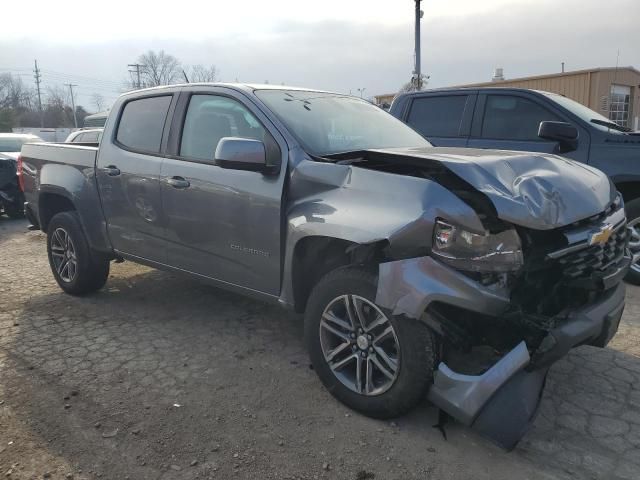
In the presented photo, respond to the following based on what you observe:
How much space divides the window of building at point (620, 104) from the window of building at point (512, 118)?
37.9 ft

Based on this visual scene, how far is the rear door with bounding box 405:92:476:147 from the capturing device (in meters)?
6.15

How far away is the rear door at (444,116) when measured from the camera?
6.15m

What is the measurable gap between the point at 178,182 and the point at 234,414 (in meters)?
1.74

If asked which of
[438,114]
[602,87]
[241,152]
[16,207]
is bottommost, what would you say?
[16,207]

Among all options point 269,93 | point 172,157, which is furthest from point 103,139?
point 269,93

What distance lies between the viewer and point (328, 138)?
143 inches

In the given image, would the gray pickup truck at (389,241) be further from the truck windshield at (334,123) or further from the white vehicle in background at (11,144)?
the white vehicle in background at (11,144)

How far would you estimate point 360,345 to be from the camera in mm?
2986

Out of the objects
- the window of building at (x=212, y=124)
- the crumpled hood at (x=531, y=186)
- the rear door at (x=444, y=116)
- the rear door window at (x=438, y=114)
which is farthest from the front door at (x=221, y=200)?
the rear door window at (x=438, y=114)

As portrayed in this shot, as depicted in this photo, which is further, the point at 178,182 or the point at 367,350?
the point at 178,182

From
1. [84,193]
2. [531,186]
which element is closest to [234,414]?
[531,186]

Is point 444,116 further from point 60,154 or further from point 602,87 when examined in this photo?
point 602,87

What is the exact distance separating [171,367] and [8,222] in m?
8.50

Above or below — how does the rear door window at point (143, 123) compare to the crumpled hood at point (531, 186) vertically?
above
